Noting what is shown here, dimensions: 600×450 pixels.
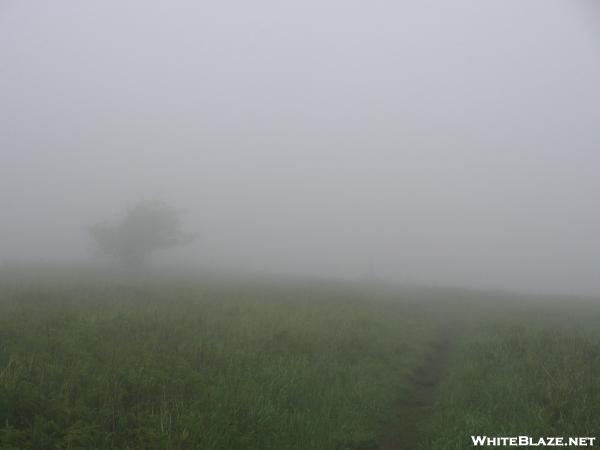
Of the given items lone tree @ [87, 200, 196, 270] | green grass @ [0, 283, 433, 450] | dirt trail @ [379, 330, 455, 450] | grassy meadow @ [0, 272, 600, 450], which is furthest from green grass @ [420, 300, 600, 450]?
lone tree @ [87, 200, 196, 270]

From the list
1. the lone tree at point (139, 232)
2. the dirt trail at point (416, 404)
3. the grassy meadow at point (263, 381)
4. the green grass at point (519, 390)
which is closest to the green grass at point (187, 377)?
the grassy meadow at point (263, 381)

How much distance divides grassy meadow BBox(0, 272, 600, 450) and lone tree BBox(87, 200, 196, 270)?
20732 mm

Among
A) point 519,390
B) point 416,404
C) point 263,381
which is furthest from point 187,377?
point 519,390

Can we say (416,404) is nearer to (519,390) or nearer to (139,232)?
(519,390)

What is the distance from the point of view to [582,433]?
299 inches

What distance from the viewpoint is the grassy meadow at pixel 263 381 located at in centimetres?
680

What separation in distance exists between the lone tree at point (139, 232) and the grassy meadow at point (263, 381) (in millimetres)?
20732

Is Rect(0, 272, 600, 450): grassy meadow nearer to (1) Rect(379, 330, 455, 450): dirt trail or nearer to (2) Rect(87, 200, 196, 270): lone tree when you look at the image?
(1) Rect(379, 330, 455, 450): dirt trail

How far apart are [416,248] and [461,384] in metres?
113

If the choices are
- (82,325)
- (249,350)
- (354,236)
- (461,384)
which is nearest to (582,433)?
(461,384)

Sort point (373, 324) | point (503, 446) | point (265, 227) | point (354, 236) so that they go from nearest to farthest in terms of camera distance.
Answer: point (503, 446) → point (373, 324) → point (354, 236) → point (265, 227)

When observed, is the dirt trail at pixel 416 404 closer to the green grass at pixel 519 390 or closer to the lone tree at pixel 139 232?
the green grass at pixel 519 390

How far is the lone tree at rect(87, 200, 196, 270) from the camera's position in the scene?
1491 inches

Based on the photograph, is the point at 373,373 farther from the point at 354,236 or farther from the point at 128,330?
the point at 354,236
